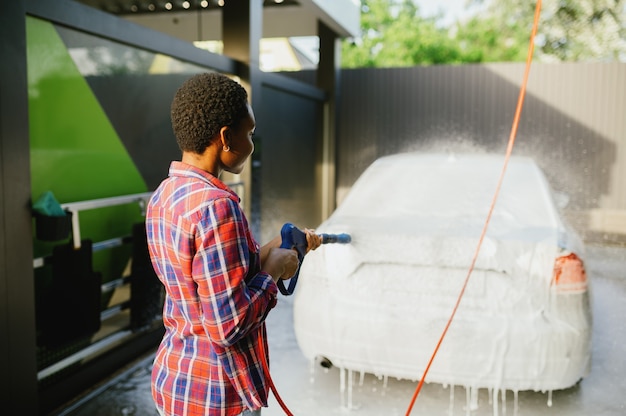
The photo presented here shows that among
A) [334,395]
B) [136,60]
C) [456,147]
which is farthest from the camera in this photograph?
[456,147]

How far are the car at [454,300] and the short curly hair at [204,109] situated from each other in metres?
1.78

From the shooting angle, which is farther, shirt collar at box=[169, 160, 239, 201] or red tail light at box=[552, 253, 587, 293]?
red tail light at box=[552, 253, 587, 293]

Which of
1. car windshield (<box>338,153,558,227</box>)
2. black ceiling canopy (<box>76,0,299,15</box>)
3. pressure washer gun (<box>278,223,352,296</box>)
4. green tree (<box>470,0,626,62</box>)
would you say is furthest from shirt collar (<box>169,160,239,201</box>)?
green tree (<box>470,0,626,62</box>)

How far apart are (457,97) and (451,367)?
7.08 m

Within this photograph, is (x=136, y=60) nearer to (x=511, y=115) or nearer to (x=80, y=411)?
(x=80, y=411)

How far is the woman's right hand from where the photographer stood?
1.46 m

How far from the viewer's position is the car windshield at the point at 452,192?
342 cm

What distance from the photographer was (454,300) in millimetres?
2945

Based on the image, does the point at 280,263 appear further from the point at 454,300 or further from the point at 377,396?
the point at 377,396

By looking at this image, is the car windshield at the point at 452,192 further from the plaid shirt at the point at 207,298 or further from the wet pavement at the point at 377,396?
the plaid shirt at the point at 207,298

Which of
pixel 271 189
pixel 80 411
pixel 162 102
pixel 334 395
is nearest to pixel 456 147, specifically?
pixel 271 189

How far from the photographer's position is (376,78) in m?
9.38

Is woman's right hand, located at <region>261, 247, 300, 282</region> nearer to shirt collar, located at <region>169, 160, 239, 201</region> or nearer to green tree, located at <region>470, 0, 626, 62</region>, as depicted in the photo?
shirt collar, located at <region>169, 160, 239, 201</region>

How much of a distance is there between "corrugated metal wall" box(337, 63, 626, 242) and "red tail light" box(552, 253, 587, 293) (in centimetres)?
627
